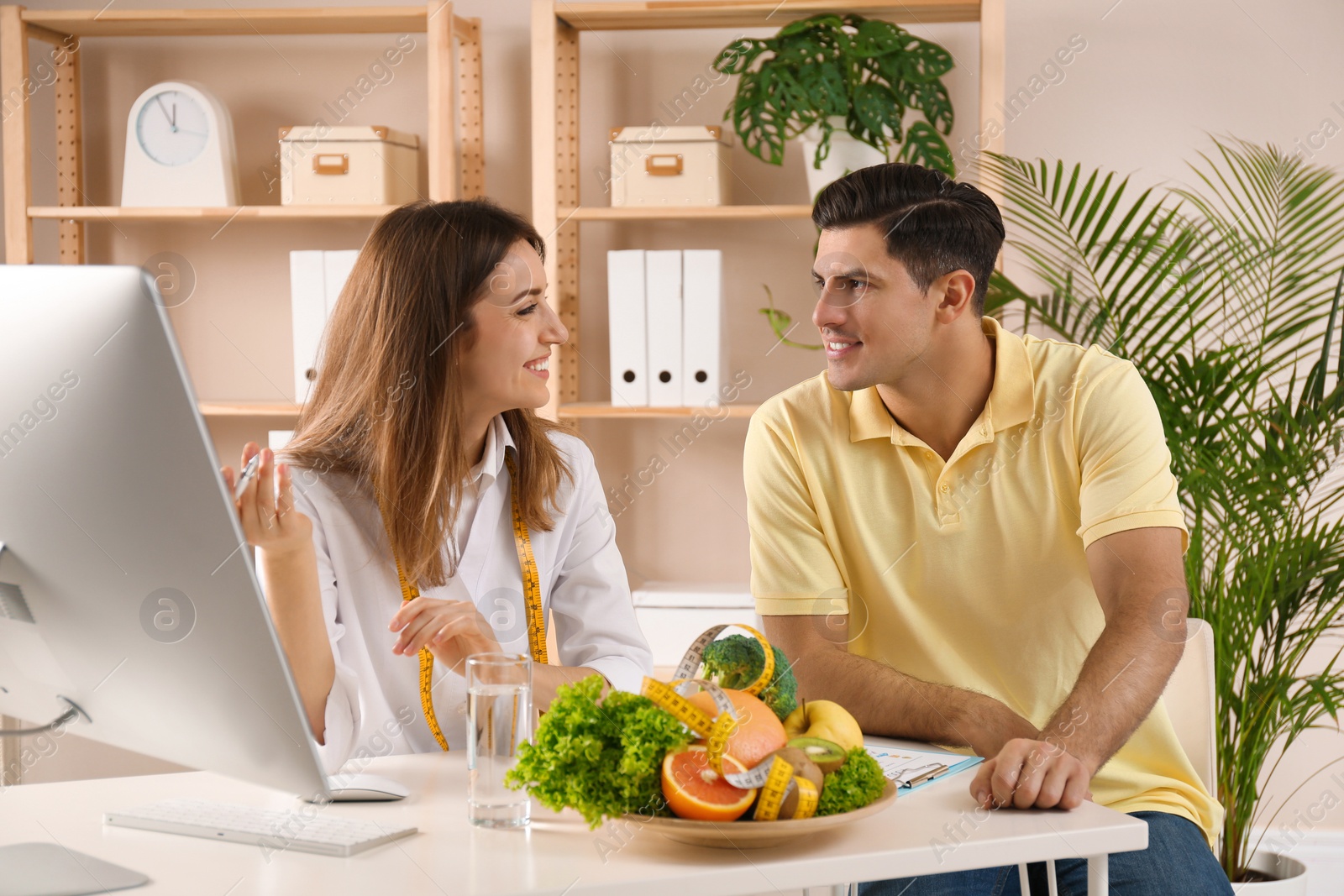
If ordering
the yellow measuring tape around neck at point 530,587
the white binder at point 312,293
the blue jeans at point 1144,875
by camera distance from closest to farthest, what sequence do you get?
1. the blue jeans at point 1144,875
2. the yellow measuring tape around neck at point 530,587
3. the white binder at point 312,293

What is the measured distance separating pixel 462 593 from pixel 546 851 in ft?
2.20

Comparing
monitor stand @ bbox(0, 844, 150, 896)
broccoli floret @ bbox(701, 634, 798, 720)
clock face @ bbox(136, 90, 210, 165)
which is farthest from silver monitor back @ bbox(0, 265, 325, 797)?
clock face @ bbox(136, 90, 210, 165)

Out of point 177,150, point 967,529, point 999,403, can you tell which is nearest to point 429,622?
point 967,529

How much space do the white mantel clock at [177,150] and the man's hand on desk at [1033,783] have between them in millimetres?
2569

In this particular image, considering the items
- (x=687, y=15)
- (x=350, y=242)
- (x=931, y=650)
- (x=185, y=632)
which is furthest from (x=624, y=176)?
(x=185, y=632)

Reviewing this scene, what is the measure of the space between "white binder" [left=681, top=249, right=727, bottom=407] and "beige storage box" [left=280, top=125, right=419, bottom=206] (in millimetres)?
802

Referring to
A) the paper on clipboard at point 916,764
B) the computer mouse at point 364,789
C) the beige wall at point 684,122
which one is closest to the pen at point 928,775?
the paper on clipboard at point 916,764

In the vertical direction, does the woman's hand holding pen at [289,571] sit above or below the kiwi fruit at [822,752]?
above

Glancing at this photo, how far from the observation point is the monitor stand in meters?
0.83

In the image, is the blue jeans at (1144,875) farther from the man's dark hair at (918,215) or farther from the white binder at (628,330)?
the white binder at (628,330)

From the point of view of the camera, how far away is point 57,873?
86cm

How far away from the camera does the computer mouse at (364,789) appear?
3.44ft

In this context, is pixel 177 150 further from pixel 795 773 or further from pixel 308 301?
pixel 795 773

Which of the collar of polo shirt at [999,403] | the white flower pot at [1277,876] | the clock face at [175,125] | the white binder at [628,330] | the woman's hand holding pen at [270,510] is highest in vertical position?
the clock face at [175,125]
